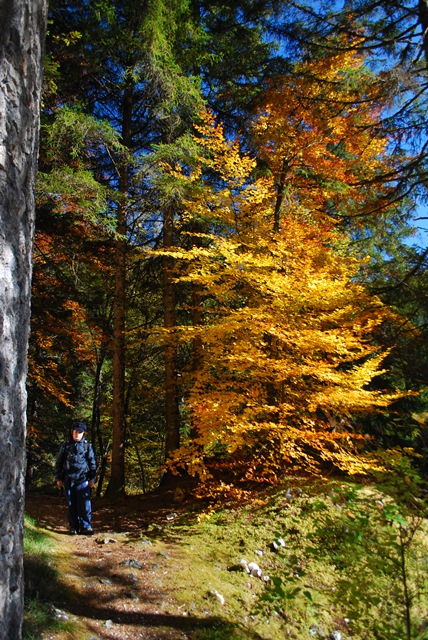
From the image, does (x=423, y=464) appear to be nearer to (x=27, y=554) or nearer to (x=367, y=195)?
(x=367, y=195)

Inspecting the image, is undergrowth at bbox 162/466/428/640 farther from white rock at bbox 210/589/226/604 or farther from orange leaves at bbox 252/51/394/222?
orange leaves at bbox 252/51/394/222

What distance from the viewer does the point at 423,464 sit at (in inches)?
330

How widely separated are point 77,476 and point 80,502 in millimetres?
405

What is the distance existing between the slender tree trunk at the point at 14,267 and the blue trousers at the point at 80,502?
4.86m

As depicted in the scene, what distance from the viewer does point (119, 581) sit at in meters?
4.13

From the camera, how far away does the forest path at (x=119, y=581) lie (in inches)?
134

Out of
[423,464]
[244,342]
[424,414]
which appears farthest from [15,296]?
[423,464]

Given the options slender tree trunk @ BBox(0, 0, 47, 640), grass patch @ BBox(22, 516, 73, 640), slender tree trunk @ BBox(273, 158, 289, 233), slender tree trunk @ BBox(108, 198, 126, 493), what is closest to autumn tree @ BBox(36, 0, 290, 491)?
slender tree trunk @ BBox(108, 198, 126, 493)

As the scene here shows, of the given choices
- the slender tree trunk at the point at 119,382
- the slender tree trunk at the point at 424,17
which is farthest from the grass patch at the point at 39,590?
the slender tree trunk at the point at 424,17

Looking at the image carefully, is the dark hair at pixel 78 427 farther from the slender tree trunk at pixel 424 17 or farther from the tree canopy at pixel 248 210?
the slender tree trunk at pixel 424 17

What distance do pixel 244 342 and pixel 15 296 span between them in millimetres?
4220

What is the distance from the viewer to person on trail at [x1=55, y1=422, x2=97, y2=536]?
18.7ft

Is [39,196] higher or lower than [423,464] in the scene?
higher

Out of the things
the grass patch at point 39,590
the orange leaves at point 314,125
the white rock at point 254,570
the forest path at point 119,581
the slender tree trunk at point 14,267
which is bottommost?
the white rock at point 254,570
